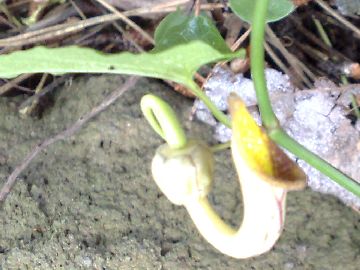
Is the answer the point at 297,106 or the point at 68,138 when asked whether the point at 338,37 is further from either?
the point at 68,138

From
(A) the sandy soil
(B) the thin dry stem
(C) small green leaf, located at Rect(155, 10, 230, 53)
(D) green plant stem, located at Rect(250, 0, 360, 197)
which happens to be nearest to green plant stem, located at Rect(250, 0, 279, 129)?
(D) green plant stem, located at Rect(250, 0, 360, 197)

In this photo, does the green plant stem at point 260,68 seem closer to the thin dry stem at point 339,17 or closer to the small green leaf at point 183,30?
the small green leaf at point 183,30

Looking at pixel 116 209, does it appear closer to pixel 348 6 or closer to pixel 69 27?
pixel 69 27

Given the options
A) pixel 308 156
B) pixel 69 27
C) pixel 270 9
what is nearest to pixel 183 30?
pixel 270 9

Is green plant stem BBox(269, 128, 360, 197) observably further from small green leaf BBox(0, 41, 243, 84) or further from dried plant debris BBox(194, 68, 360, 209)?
dried plant debris BBox(194, 68, 360, 209)

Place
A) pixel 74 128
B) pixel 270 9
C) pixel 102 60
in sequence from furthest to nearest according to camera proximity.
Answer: pixel 74 128 < pixel 270 9 < pixel 102 60

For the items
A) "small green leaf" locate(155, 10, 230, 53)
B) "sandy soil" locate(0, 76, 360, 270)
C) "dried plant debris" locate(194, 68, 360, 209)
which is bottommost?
"sandy soil" locate(0, 76, 360, 270)
